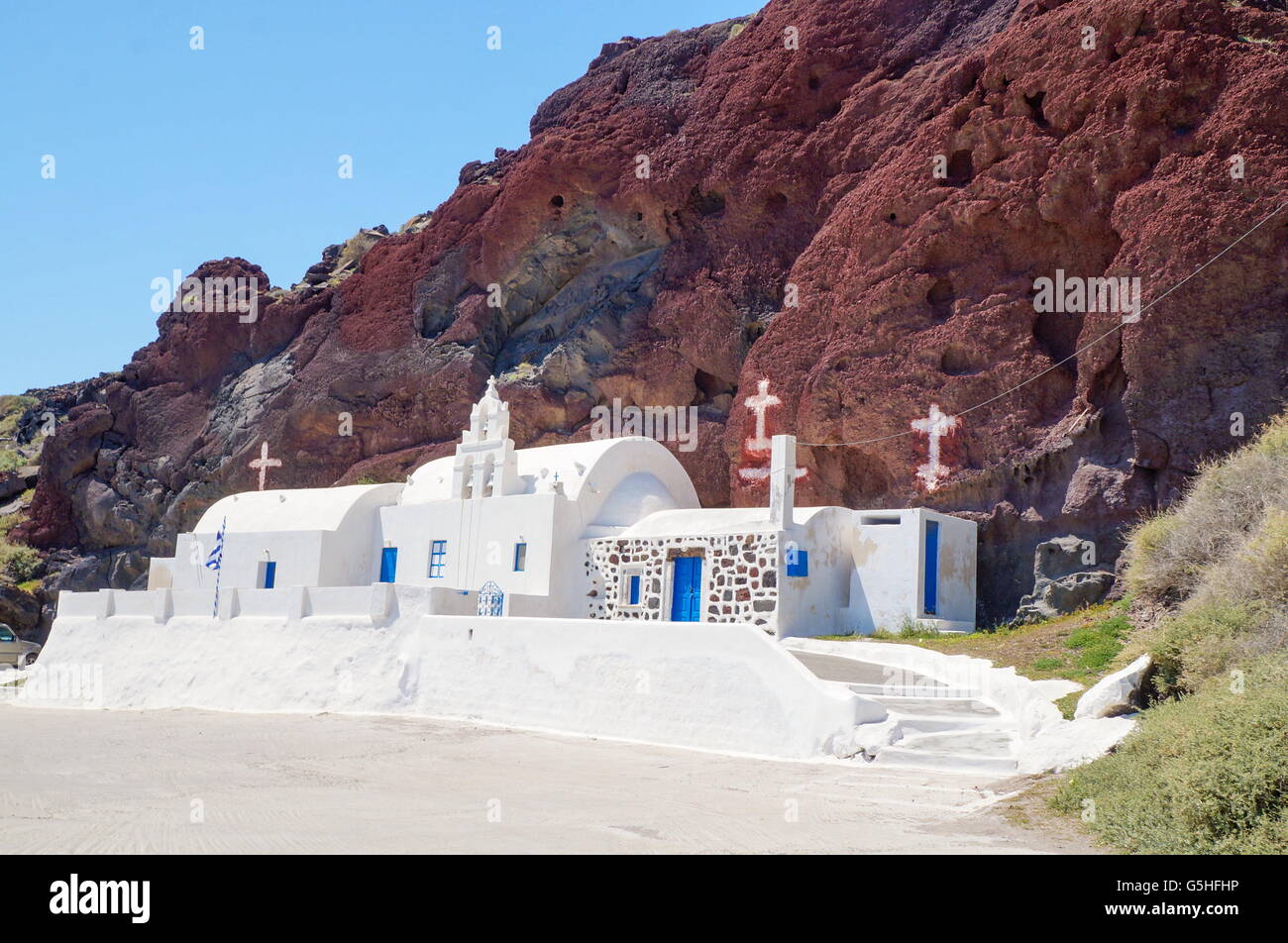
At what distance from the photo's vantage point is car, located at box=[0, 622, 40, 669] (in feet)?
98.5

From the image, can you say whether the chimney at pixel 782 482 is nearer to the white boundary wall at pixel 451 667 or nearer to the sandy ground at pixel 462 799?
the white boundary wall at pixel 451 667

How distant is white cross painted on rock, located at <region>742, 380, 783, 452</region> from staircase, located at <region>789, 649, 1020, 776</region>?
12.5 m

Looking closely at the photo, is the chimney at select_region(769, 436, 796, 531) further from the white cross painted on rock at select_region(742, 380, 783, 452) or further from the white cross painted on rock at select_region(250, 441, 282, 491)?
the white cross painted on rock at select_region(250, 441, 282, 491)

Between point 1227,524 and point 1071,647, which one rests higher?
point 1227,524

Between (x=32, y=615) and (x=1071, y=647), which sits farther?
(x=32, y=615)

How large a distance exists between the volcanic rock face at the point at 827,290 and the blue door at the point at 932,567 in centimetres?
240

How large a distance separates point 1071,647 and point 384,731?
395 inches

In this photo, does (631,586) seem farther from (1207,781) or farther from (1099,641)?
(1207,781)

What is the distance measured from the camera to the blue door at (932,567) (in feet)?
68.5

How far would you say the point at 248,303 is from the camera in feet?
138

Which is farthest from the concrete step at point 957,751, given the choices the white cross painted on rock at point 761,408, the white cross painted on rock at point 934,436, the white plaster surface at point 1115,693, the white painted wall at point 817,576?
the white cross painted on rock at point 761,408

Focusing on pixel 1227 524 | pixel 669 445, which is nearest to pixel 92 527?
pixel 669 445
